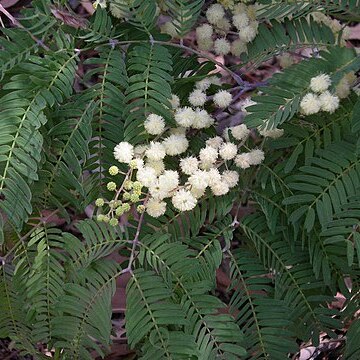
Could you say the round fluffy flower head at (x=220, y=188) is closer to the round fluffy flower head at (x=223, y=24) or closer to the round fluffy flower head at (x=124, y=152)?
the round fluffy flower head at (x=124, y=152)

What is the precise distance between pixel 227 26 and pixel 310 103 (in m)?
0.43

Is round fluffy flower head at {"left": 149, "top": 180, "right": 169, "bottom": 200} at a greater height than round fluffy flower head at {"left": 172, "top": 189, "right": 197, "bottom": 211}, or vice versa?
round fluffy flower head at {"left": 149, "top": 180, "right": 169, "bottom": 200}

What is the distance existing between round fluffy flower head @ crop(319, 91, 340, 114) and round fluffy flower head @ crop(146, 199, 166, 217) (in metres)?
0.40

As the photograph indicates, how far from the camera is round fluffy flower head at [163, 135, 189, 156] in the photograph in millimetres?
1381

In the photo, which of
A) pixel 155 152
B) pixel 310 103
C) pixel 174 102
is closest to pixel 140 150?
pixel 155 152

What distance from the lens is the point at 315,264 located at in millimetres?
1412

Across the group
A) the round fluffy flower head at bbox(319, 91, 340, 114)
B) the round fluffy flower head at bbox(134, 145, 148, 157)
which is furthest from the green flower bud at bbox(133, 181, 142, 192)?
the round fluffy flower head at bbox(319, 91, 340, 114)

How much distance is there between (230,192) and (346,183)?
0.28 meters

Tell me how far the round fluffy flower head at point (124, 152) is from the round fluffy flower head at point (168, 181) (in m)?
0.08

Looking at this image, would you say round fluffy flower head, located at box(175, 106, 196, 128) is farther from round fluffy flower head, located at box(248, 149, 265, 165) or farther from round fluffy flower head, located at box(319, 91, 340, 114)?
round fluffy flower head, located at box(319, 91, 340, 114)

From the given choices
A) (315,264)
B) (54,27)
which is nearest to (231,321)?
(315,264)

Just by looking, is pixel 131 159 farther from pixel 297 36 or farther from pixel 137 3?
pixel 297 36

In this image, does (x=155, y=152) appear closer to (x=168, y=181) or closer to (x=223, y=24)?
(x=168, y=181)

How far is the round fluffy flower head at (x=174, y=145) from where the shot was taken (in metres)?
1.38
